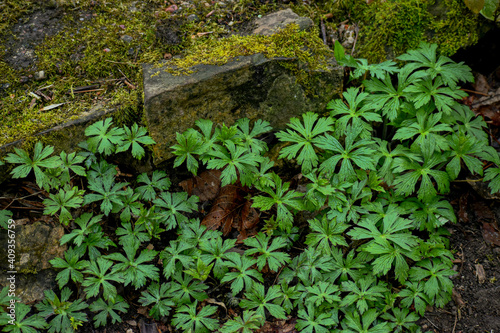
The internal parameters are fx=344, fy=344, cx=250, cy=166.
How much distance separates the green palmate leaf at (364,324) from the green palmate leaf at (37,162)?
275cm

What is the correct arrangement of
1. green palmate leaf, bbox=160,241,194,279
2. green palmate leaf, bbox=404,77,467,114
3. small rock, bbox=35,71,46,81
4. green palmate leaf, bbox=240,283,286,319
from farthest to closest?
1. small rock, bbox=35,71,46,81
2. green palmate leaf, bbox=404,77,467,114
3. green palmate leaf, bbox=160,241,194,279
4. green palmate leaf, bbox=240,283,286,319

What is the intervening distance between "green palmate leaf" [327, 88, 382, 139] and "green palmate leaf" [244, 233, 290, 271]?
1148mm

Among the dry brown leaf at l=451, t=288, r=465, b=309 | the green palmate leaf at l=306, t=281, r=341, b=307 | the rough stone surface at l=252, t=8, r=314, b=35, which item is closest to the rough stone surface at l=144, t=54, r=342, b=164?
the rough stone surface at l=252, t=8, r=314, b=35

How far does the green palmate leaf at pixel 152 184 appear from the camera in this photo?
10.4ft

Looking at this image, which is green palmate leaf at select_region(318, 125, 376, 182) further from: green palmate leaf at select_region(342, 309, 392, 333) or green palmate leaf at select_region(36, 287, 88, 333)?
green palmate leaf at select_region(36, 287, 88, 333)

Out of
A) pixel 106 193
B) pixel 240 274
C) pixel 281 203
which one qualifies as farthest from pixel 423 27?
pixel 106 193

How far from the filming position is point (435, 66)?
10.8 feet

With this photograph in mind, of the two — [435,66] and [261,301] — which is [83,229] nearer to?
[261,301]

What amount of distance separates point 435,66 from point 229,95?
1.98 meters

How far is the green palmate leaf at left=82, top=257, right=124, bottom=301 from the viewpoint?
2.79m

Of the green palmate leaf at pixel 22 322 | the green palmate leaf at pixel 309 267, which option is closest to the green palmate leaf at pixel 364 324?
the green palmate leaf at pixel 309 267

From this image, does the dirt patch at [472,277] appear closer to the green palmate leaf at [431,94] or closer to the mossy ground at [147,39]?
the green palmate leaf at [431,94]

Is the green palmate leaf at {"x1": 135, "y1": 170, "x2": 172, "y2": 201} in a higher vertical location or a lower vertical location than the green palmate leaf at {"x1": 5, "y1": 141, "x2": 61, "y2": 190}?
lower

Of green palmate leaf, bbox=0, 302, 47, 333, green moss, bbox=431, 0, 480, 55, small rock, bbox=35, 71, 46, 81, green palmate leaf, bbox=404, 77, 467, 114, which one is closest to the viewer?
green palmate leaf, bbox=0, 302, 47, 333
